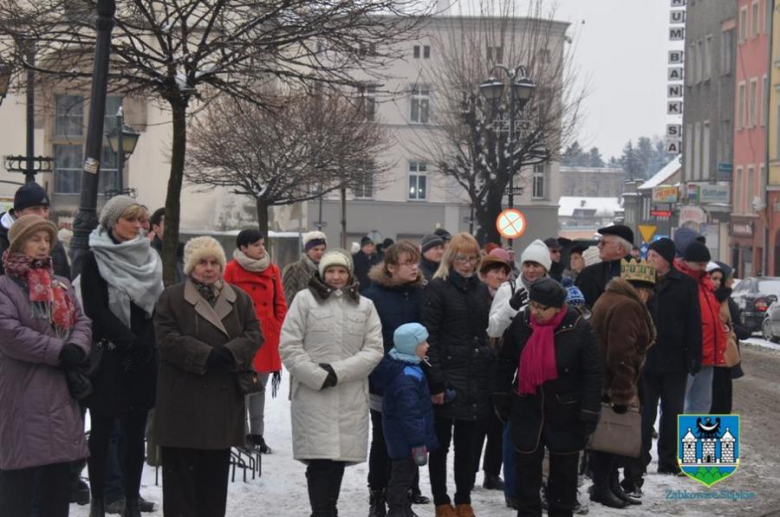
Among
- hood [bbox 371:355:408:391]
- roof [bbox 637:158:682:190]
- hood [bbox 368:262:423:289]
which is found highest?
roof [bbox 637:158:682:190]

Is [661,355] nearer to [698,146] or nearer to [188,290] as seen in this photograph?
[188,290]

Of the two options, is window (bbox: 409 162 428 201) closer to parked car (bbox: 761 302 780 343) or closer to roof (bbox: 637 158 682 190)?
roof (bbox: 637 158 682 190)

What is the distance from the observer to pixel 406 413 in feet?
28.2

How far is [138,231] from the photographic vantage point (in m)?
8.21

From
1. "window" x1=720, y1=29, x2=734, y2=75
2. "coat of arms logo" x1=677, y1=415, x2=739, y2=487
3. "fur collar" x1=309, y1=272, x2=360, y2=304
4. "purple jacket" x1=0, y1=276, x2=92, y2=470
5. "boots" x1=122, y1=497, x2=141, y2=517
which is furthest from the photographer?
"window" x1=720, y1=29, x2=734, y2=75

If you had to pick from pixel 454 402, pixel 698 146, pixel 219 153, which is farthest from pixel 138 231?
pixel 698 146

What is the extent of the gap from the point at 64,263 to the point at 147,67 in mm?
4185

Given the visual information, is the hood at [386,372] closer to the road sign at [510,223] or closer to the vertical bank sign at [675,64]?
the road sign at [510,223]

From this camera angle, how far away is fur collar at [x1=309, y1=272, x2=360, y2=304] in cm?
849

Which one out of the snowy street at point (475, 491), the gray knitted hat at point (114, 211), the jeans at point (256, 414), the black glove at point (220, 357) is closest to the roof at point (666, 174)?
the snowy street at point (475, 491)

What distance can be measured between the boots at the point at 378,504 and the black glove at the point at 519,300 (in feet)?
5.16

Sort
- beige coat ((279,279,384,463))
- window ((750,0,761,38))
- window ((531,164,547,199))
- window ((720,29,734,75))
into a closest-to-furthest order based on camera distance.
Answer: beige coat ((279,279,384,463))
window ((750,0,761,38))
window ((720,29,734,75))
window ((531,164,547,199))

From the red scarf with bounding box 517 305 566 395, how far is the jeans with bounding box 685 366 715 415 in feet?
12.5

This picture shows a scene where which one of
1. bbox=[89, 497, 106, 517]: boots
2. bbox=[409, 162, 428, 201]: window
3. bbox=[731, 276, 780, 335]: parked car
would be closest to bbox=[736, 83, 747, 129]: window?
bbox=[409, 162, 428, 201]: window
